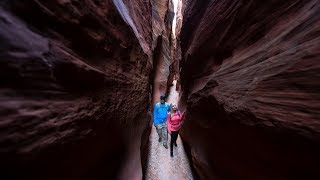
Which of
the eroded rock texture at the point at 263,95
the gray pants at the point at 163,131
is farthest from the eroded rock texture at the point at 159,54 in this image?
the eroded rock texture at the point at 263,95

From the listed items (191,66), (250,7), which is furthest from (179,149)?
(250,7)

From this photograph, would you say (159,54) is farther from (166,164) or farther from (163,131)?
(166,164)

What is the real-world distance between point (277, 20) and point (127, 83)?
3.02 metres

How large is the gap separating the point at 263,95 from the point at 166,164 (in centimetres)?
448

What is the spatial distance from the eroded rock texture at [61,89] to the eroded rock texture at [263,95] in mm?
2103

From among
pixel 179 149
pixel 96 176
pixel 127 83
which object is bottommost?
pixel 179 149

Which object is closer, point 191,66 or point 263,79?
point 263,79

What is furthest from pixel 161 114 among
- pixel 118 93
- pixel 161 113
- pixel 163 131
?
pixel 118 93

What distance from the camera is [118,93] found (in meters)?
3.82

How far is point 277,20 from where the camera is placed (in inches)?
125

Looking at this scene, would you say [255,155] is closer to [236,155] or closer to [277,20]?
[236,155]

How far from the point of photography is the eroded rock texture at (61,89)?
1680 millimetres

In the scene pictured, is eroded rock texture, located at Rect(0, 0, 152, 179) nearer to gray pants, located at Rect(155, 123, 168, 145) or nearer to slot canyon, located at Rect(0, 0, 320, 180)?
slot canyon, located at Rect(0, 0, 320, 180)

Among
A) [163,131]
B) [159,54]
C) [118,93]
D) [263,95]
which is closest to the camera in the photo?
[263,95]
